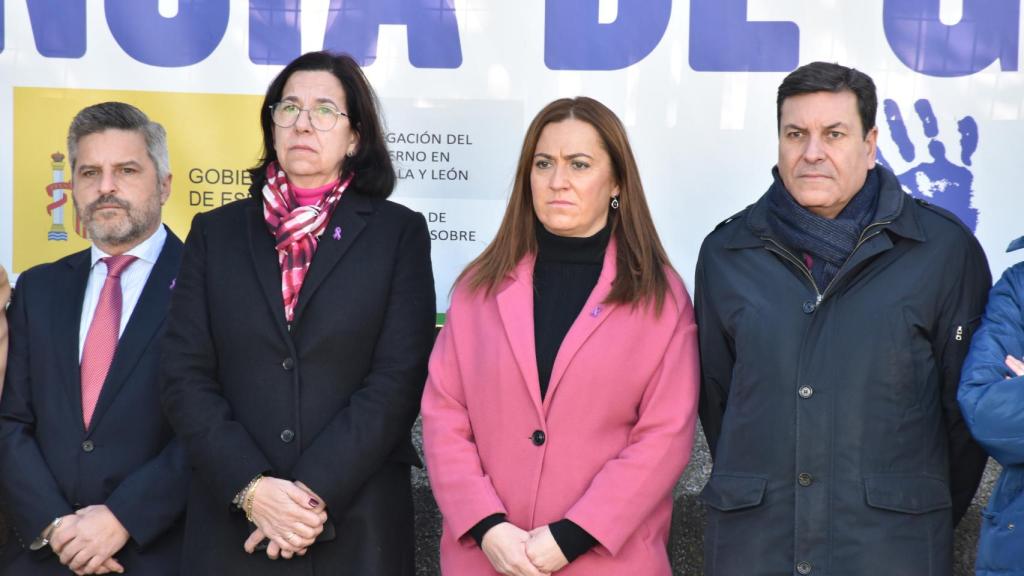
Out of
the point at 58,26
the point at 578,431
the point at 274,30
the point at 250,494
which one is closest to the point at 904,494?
the point at 578,431

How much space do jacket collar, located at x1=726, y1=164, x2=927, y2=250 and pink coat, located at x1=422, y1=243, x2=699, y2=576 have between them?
27 centimetres

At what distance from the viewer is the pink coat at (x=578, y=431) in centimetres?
327

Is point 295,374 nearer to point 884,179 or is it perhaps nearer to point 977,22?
point 884,179

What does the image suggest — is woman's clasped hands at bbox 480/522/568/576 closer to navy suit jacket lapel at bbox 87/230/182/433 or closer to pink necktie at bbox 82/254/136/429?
navy suit jacket lapel at bbox 87/230/182/433

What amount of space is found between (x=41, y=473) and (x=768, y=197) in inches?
88.8

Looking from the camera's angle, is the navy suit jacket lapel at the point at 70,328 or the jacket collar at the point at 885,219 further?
the navy suit jacket lapel at the point at 70,328

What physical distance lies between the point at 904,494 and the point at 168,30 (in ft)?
10.8

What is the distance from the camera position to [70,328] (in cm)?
382

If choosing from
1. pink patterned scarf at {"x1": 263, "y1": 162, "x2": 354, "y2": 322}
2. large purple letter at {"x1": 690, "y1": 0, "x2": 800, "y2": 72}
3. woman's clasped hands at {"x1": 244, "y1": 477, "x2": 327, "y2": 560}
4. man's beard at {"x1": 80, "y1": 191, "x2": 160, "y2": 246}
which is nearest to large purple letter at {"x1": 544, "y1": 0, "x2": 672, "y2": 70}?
large purple letter at {"x1": 690, "y1": 0, "x2": 800, "y2": 72}

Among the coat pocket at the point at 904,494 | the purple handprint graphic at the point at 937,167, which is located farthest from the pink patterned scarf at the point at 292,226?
the purple handprint graphic at the point at 937,167

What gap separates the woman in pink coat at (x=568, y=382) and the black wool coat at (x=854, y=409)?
0.66ft

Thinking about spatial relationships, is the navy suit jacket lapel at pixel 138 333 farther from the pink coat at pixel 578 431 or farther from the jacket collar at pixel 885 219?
the jacket collar at pixel 885 219

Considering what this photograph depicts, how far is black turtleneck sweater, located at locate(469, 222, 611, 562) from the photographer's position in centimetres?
339

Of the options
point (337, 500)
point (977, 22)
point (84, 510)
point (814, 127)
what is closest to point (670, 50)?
point (977, 22)
